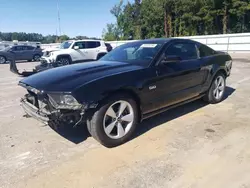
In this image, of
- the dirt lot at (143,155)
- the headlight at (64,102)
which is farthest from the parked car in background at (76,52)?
the headlight at (64,102)

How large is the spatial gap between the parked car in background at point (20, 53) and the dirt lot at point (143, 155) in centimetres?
1744

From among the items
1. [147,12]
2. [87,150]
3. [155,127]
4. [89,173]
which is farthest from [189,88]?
[147,12]

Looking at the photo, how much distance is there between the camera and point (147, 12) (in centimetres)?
4450

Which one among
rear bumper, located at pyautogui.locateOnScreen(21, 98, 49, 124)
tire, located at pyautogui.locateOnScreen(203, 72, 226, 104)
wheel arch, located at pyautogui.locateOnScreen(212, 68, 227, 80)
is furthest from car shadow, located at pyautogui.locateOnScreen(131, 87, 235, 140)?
rear bumper, located at pyautogui.locateOnScreen(21, 98, 49, 124)

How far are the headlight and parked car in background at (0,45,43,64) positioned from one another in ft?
61.9

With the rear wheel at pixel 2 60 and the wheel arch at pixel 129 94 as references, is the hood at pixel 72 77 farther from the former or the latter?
the rear wheel at pixel 2 60

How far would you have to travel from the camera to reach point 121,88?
3.32 m

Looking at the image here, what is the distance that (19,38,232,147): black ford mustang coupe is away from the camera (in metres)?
3.07

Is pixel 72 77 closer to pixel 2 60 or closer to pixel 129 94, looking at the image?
pixel 129 94

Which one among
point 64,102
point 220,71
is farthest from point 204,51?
point 64,102

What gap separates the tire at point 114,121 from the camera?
3164mm

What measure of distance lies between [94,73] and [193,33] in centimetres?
3758

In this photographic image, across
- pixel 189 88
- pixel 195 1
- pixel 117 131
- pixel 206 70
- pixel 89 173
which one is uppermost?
pixel 195 1

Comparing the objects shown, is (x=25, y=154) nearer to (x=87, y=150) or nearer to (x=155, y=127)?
(x=87, y=150)
